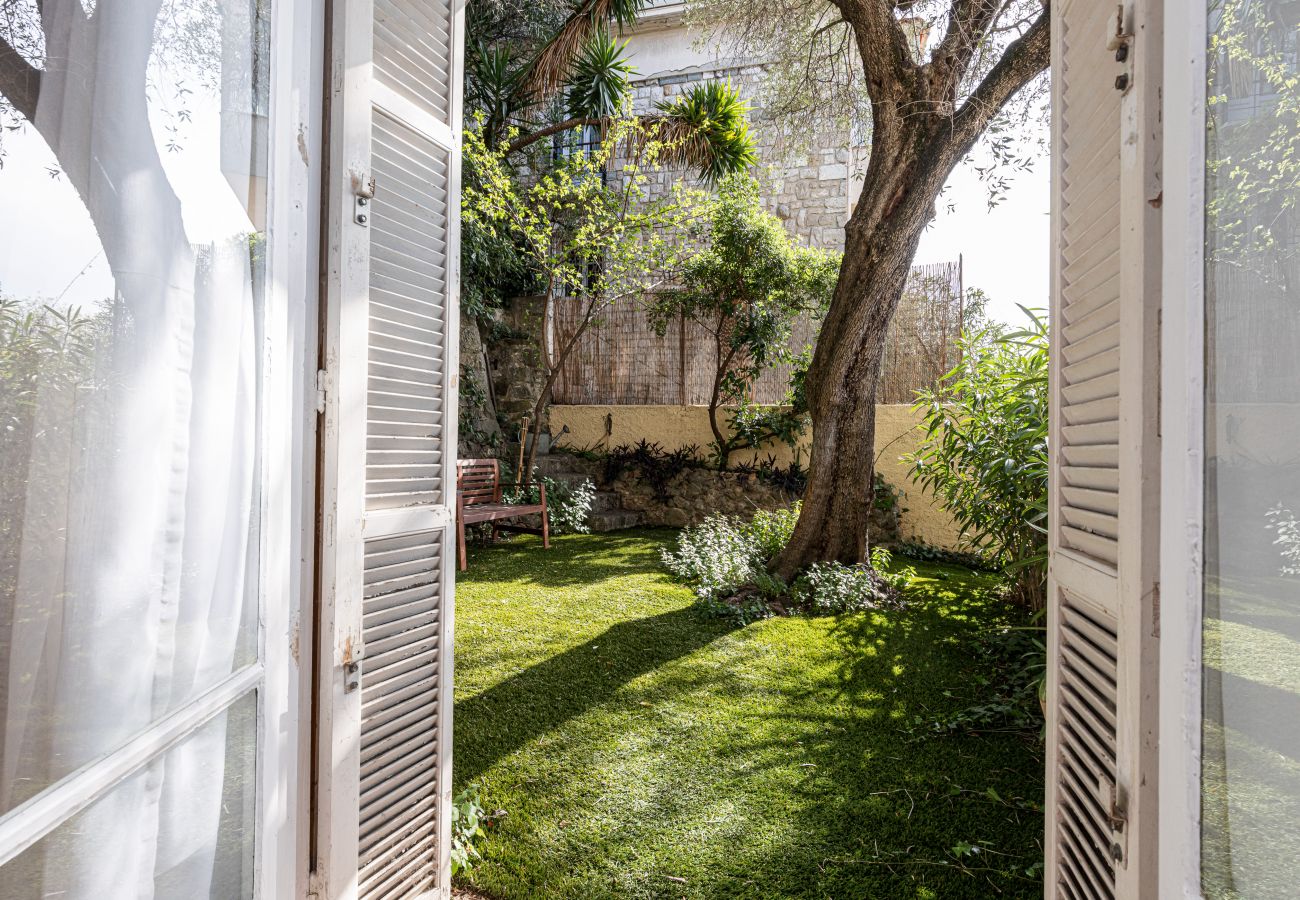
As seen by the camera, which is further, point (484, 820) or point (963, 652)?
point (963, 652)

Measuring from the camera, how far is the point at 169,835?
33.5 inches

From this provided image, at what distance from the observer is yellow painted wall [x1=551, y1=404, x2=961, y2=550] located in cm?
637

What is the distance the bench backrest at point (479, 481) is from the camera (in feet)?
21.0

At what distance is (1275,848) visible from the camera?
0.62 metres

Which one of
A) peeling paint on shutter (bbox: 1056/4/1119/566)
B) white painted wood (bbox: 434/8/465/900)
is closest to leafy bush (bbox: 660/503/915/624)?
white painted wood (bbox: 434/8/465/900)

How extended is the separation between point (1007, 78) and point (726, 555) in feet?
11.7

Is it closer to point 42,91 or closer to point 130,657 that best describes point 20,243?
point 42,91

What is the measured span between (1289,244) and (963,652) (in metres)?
3.48

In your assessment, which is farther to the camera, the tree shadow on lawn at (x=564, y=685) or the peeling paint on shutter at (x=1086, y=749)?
the tree shadow on lawn at (x=564, y=685)

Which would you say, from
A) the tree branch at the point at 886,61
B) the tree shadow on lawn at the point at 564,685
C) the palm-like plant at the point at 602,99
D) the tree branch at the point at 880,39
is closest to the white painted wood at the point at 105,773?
the tree shadow on lawn at the point at 564,685

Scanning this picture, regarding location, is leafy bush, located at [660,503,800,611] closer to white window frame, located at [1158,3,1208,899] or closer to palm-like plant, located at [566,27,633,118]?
white window frame, located at [1158,3,1208,899]

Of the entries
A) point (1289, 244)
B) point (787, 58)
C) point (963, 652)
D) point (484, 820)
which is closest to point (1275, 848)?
point (1289, 244)

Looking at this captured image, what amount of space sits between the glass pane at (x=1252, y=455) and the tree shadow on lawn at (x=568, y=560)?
4487 mm

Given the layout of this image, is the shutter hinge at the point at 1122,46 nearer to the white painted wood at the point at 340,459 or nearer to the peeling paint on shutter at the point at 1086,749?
the peeling paint on shutter at the point at 1086,749
